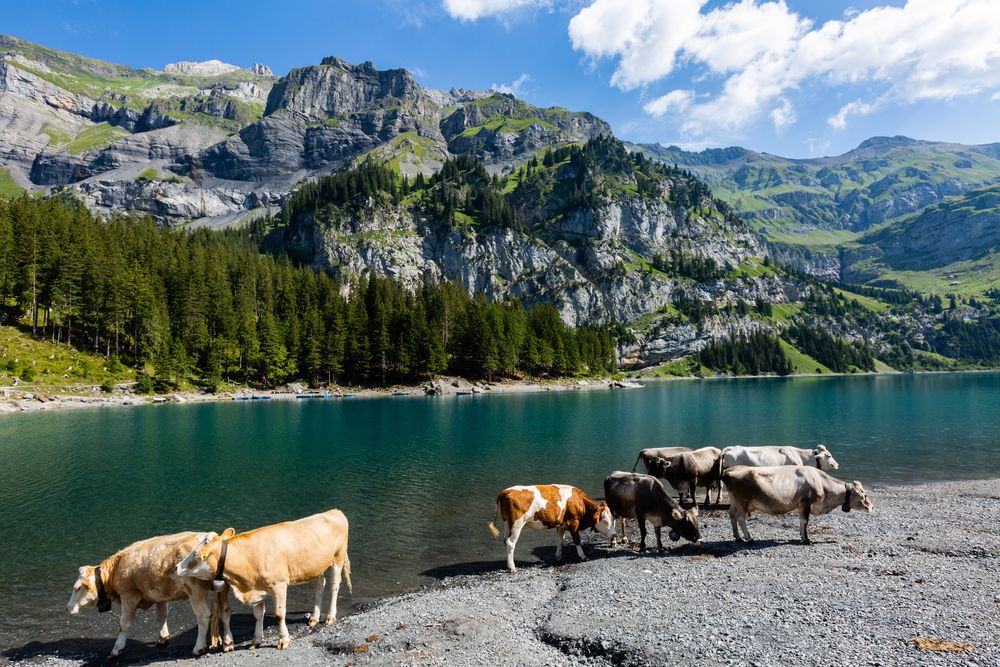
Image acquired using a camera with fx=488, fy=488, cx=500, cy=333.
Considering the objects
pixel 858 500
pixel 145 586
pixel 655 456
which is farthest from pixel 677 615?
pixel 655 456

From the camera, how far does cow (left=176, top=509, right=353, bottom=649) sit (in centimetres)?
1158

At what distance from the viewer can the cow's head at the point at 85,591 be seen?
12180mm

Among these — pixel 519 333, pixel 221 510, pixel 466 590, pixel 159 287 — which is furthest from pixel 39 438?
pixel 519 333

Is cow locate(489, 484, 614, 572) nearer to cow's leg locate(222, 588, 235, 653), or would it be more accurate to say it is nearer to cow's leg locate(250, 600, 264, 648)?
cow's leg locate(250, 600, 264, 648)

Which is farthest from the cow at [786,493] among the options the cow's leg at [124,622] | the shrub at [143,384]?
the shrub at [143,384]

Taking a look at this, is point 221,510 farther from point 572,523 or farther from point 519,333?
point 519,333

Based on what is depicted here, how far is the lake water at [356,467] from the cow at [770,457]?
23.7 feet

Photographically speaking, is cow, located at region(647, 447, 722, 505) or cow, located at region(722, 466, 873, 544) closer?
cow, located at region(722, 466, 873, 544)

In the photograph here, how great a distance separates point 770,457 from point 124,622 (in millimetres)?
29100

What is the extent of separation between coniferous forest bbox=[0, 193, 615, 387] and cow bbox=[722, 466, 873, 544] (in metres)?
107

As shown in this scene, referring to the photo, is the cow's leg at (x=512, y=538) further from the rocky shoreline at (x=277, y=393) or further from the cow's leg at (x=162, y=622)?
the rocky shoreline at (x=277, y=393)

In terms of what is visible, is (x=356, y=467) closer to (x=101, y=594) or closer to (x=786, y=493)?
(x=101, y=594)

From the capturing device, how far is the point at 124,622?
12.4 meters

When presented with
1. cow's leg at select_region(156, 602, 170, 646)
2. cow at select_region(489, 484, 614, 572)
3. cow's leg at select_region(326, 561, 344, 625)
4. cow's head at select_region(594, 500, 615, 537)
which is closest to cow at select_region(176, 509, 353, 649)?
cow's leg at select_region(326, 561, 344, 625)
